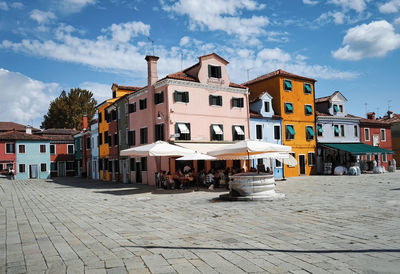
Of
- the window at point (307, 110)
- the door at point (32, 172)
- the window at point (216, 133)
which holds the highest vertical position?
the window at point (307, 110)

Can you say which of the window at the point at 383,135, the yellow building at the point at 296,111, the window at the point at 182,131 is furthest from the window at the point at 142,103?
the window at the point at 383,135

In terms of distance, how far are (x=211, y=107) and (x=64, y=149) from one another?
30.6 metres

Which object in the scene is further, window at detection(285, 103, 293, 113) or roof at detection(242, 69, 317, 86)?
window at detection(285, 103, 293, 113)

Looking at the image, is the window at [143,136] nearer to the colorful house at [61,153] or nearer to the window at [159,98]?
the window at [159,98]

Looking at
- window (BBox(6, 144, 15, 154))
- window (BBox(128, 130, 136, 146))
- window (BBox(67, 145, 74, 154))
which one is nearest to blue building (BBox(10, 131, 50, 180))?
window (BBox(6, 144, 15, 154))

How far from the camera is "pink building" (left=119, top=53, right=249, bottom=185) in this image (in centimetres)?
2320

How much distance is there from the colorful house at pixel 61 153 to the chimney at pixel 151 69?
1049 inches

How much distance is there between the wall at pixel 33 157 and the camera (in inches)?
1665

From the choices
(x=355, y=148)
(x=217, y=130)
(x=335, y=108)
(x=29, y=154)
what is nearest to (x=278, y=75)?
(x=335, y=108)

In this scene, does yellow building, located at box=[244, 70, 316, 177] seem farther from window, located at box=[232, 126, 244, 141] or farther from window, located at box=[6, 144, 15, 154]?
window, located at box=[6, 144, 15, 154]

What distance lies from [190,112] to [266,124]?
27.4 ft

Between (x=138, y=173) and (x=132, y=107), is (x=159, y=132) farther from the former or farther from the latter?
(x=132, y=107)

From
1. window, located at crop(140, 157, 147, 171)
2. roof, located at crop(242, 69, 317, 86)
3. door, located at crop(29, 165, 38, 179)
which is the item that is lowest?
door, located at crop(29, 165, 38, 179)

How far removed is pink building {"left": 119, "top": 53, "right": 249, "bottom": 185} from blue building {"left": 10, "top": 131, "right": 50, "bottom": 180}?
2213 centimetres
